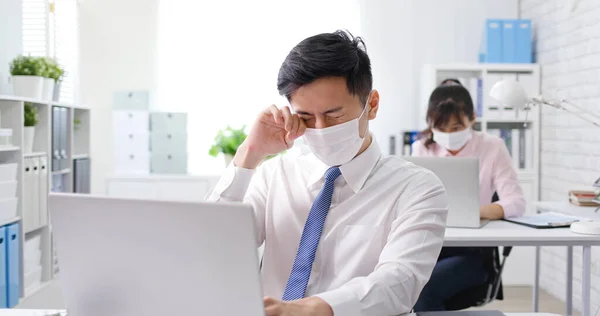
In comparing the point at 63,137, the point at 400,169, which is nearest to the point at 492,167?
the point at 400,169

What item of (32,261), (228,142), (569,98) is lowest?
(32,261)

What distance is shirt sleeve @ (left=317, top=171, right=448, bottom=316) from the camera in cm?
110

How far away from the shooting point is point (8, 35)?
348 cm

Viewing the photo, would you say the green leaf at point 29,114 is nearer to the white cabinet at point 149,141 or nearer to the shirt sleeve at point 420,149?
the white cabinet at point 149,141

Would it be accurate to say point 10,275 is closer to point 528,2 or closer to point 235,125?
point 235,125

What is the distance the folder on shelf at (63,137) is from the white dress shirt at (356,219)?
2498 millimetres

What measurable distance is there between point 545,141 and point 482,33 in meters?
1.06

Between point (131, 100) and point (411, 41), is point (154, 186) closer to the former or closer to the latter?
point (131, 100)

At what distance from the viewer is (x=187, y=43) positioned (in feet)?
16.0

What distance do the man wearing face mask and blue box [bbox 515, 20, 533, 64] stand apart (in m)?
3.40

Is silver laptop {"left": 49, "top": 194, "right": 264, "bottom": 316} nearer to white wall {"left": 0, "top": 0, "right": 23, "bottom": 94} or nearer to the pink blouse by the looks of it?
the pink blouse

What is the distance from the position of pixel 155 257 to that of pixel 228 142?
3.85 metres

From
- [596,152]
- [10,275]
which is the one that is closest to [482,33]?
[596,152]

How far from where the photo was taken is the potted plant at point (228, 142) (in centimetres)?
465
